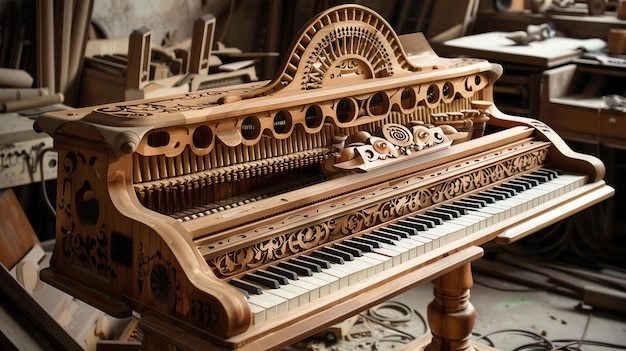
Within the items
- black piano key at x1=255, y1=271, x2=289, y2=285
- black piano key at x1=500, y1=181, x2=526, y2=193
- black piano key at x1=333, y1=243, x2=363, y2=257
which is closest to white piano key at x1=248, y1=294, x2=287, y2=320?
black piano key at x1=255, y1=271, x2=289, y2=285

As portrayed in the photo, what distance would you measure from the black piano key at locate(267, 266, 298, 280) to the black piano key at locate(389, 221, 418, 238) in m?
0.62

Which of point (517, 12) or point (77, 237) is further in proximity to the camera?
point (517, 12)

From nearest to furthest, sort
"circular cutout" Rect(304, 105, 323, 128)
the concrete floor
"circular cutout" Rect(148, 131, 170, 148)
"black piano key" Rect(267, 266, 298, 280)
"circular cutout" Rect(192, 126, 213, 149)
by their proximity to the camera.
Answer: "black piano key" Rect(267, 266, 298, 280)
"circular cutout" Rect(148, 131, 170, 148)
"circular cutout" Rect(192, 126, 213, 149)
"circular cutout" Rect(304, 105, 323, 128)
the concrete floor

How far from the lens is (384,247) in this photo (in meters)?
3.00

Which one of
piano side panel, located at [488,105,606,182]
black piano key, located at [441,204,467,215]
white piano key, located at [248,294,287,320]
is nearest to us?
white piano key, located at [248,294,287,320]

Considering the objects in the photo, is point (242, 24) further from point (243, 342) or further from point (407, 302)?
point (243, 342)

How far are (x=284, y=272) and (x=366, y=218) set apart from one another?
0.54 meters

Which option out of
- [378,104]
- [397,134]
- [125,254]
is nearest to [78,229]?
[125,254]

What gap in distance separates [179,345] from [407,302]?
301 centimetres

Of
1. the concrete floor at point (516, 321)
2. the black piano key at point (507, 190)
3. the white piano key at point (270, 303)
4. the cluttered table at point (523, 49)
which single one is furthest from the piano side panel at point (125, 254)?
the cluttered table at point (523, 49)

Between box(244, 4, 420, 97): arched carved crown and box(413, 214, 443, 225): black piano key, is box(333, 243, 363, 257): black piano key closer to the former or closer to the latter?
box(413, 214, 443, 225): black piano key

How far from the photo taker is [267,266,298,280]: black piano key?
2.68m

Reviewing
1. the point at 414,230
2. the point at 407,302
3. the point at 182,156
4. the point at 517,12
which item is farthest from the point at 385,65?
the point at 517,12

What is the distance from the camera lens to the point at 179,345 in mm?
2406
